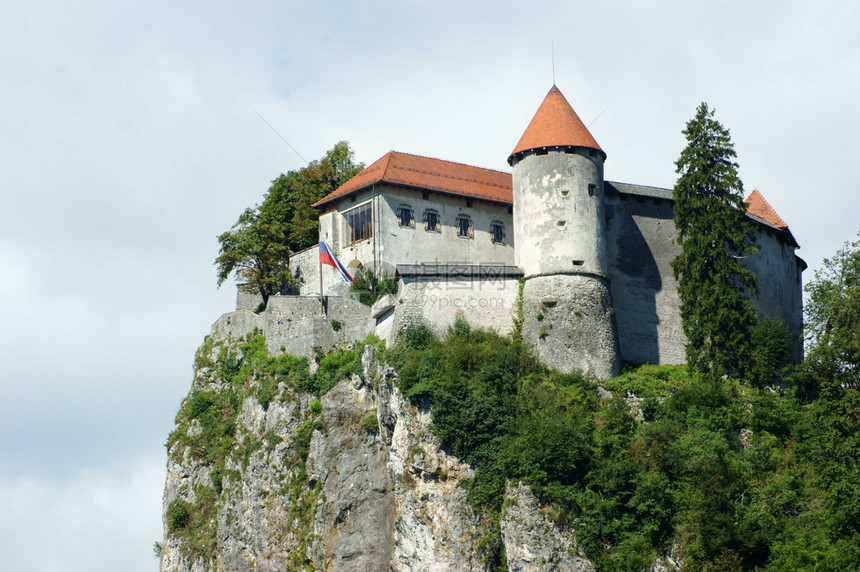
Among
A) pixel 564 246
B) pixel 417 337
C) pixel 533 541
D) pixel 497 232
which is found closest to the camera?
pixel 533 541

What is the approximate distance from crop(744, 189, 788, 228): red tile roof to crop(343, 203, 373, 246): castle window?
18.4 m

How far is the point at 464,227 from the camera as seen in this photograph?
5784 centimetres

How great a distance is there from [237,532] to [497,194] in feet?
64.8

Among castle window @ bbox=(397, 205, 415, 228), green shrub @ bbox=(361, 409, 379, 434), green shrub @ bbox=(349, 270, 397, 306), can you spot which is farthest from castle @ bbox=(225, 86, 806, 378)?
green shrub @ bbox=(361, 409, 379, 434)

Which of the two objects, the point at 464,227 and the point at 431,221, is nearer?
the point at 431,221

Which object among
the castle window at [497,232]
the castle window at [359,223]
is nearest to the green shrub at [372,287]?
the castle window at [359,223]

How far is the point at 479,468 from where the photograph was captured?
45719mm

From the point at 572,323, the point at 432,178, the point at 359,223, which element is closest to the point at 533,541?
the point at 572,323

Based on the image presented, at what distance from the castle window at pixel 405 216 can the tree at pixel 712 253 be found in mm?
12179

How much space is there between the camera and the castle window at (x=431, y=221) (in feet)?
187

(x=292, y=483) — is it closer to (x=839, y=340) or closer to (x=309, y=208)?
(x=309, y=208)

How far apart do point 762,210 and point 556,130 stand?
49.4ft

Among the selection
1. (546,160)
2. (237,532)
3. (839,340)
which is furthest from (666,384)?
(237,532)

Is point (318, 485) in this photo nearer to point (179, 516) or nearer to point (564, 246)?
point (179, 516)
